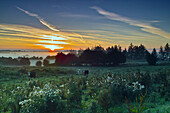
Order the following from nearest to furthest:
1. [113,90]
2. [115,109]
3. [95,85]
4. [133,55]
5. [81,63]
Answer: [115,109] < [113,90] < [95,85] < [81,63] < [133,55]

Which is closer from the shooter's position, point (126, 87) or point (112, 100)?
point (112, 100)

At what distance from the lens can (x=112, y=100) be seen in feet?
23.7

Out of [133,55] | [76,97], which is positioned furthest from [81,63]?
[76,97]

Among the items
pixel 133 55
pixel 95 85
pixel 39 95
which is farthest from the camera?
pixel 133 55

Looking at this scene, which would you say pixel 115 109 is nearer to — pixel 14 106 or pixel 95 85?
pixel 95 85

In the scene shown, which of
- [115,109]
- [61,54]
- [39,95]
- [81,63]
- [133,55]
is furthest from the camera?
[133,55]

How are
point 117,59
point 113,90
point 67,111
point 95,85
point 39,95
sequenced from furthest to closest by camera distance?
point 117,59
point 95,85
point 113,90
point 67,111
point 39,95

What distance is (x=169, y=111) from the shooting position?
18.8 ft

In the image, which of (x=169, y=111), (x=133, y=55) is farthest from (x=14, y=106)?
(x=133, y=55)

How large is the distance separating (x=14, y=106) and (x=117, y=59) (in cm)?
5268

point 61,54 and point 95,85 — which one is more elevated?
point 61,54

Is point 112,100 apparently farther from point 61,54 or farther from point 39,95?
point 61,54

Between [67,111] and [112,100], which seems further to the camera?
[112,100]

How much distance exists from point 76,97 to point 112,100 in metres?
1.90
